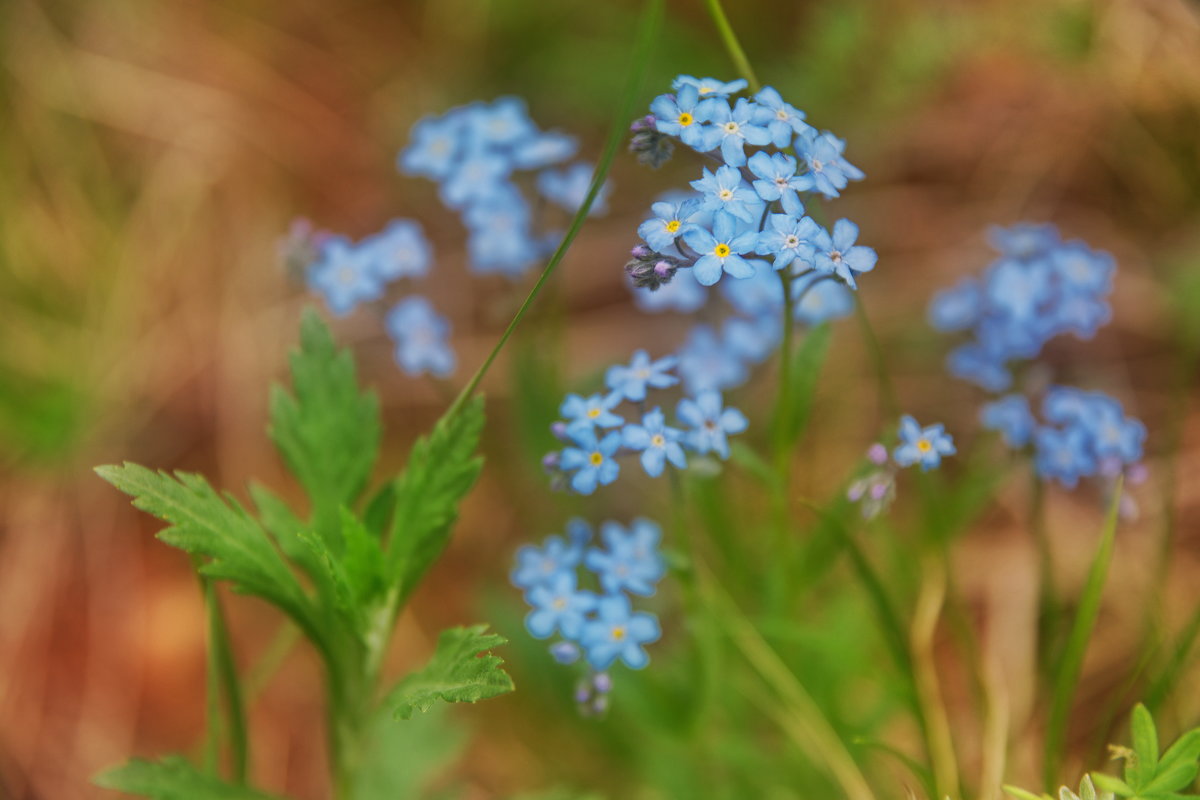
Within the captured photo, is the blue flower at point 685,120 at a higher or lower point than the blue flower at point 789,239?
higher

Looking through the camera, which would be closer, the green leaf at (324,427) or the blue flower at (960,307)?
the green leaf at (324,427)

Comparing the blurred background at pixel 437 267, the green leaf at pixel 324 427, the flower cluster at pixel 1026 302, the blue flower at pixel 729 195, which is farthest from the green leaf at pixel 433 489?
the flower cluster at pixel 1026 302

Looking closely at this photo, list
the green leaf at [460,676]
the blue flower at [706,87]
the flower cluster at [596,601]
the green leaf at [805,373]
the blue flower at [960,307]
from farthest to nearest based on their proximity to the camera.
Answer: the blue flower at [960,307] < the green leaf at [805,373] < the flower cluster at [596,601] < the blue flower at [706,87] < the green leaf at [460,676]

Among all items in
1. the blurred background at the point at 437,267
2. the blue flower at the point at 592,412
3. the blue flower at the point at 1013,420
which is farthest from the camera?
the blurred background at the point at 437,267

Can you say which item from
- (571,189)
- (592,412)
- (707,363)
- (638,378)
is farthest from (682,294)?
(592,412)

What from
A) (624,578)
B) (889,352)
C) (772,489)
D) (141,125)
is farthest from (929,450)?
(141,125)

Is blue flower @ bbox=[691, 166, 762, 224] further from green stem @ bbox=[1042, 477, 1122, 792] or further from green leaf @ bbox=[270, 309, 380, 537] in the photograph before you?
green stem @ bbox=[1042, 477, 1122, 792]

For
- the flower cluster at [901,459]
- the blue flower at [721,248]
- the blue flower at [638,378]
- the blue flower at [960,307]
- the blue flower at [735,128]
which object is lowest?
the flower cluster at [901,459]

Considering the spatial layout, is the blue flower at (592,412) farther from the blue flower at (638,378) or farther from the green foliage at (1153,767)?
the green foliage at (1153,767)
